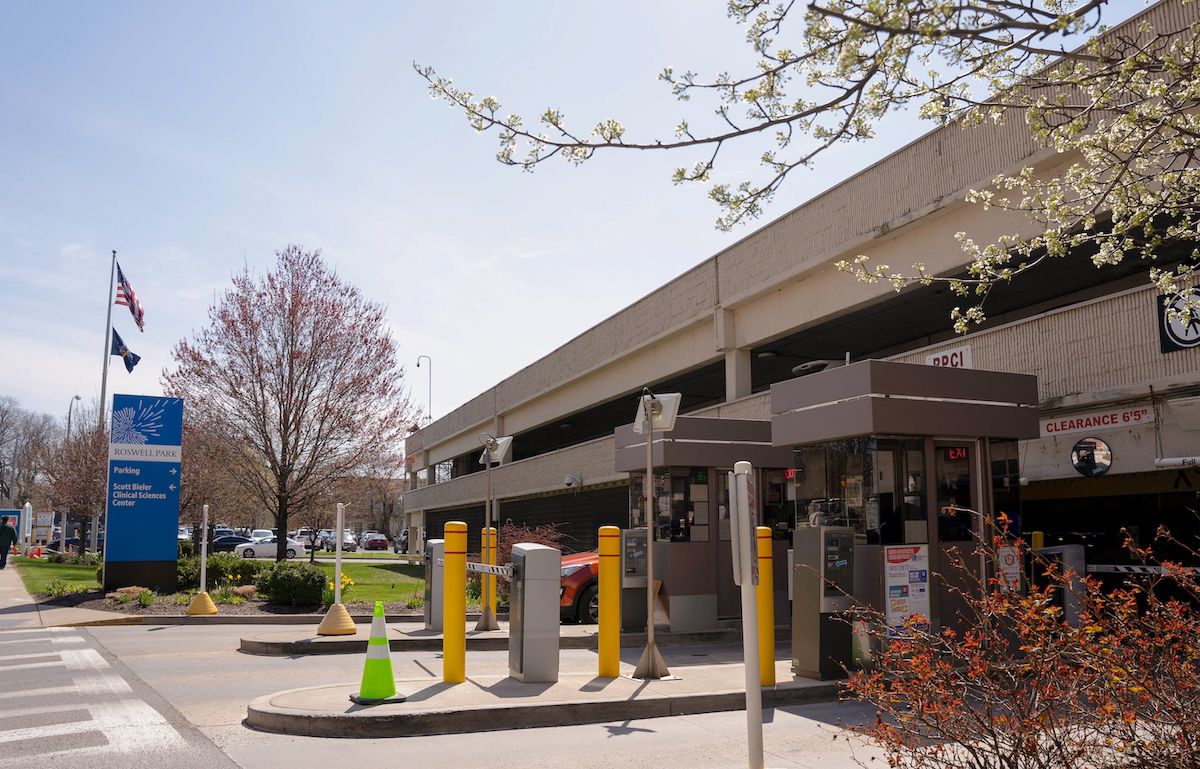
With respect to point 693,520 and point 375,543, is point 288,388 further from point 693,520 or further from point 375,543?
point 375,543

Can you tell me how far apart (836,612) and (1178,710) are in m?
5.27

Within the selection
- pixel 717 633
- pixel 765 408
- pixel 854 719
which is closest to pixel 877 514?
pixel 854 719

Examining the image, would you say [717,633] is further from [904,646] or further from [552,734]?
[904,646]

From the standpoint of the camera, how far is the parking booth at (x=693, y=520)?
1448 centimetres

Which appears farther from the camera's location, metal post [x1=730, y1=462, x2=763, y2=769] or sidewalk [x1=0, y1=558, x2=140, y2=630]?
sidewalk [x1=0, y1=558, x2=140, y2=630]

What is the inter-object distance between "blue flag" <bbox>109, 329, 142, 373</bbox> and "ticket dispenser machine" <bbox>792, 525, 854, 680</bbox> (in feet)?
116

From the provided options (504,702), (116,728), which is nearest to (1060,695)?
(504,702)

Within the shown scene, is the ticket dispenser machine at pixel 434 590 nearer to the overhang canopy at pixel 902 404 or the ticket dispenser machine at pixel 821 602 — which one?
the overhang canopy at pixel 902 404

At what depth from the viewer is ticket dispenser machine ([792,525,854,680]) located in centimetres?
1026

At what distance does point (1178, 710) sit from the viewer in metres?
4.76

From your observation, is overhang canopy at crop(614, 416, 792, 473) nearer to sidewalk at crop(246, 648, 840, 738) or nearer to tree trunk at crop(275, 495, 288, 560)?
sidewalk at crop(246, 648, 840, 738)

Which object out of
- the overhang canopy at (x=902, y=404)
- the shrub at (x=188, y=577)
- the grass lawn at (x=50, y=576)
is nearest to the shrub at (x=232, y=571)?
the shrub at (x=188, y=577)

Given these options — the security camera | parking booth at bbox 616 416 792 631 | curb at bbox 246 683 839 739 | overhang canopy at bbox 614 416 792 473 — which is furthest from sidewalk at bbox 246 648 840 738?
the security camera

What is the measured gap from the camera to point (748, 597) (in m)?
6.01
